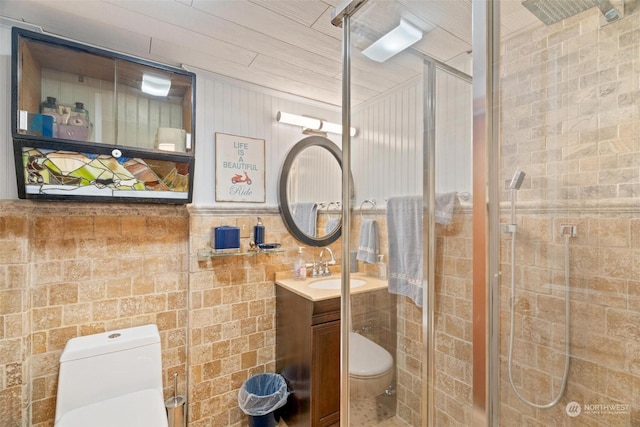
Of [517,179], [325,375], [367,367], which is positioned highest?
[517,179]

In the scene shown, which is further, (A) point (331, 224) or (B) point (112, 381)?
(A) point (331, 224)

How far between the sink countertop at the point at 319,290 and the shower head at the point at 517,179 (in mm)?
564

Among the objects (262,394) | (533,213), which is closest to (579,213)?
(533,213)

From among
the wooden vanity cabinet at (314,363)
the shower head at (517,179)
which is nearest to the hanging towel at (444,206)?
the shower head at (517,179)

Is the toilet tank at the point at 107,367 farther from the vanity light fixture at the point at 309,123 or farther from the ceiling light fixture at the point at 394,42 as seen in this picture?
the ceiling light fixture at the point at 394,42

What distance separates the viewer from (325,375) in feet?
5.63

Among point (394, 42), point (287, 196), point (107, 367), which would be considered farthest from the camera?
point (287, 196)

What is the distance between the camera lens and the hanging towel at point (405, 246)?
3.43ft

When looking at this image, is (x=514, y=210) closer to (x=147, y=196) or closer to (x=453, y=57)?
(x=453, y=57)

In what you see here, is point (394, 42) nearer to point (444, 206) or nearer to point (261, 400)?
point (444, 206)

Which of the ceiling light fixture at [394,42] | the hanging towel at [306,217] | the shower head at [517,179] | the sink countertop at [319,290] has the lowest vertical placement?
the sink countertop at [319,290]

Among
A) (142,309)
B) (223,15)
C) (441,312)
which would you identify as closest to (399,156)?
(441,312)

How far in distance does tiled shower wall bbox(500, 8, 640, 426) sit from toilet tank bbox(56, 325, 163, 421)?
1672 millimetres

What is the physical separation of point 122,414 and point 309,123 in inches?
80.5
